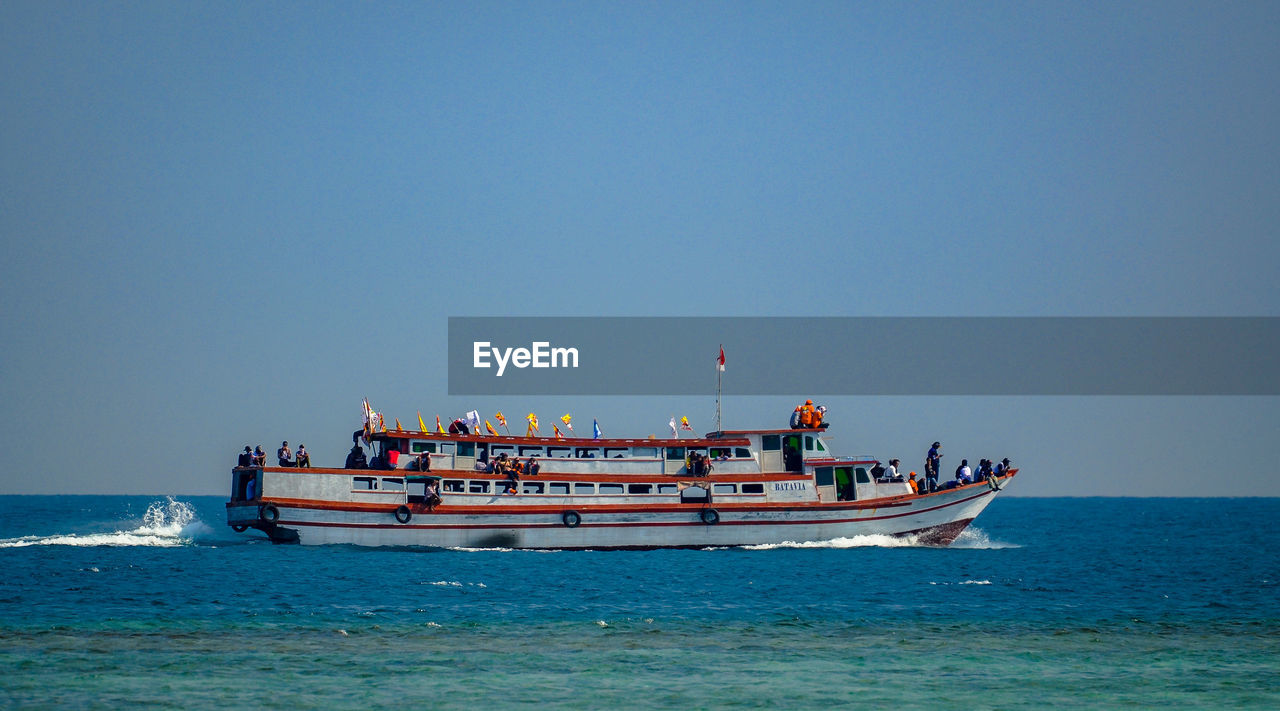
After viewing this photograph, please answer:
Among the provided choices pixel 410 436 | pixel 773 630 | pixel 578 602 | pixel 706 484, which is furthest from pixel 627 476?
pixel 773 630

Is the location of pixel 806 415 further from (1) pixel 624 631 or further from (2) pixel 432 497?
(1) pixel 624 631

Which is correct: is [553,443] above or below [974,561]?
above

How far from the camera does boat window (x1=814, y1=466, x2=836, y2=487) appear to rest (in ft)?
172

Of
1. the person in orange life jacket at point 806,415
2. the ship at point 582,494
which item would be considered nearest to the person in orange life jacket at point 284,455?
the ship at point 582,494

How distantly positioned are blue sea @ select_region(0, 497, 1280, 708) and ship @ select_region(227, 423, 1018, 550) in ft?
3.62

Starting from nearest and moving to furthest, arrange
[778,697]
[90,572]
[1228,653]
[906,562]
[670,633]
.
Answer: [778,697], [1228,653], [670,633], [90,572], [906,562]

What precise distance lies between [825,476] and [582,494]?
11.1 m

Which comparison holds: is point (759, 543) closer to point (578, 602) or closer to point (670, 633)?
point (578, 602)

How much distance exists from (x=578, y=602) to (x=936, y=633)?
1131 cm

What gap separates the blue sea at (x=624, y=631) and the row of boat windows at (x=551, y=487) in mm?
2852

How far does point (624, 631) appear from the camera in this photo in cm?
3078

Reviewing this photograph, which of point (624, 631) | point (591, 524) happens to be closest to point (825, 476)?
point (591, 524)

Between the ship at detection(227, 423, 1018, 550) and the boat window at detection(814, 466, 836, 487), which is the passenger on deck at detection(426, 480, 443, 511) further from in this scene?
the boat window at detection(814, 466, 836, 487)

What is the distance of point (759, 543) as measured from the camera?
51875 millimetres
